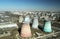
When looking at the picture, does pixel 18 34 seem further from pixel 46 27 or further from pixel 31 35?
pixel 46 27

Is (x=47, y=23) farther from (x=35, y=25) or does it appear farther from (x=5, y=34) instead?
(x=5, y=34)

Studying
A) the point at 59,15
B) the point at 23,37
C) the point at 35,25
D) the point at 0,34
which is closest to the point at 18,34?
the point at 23,37

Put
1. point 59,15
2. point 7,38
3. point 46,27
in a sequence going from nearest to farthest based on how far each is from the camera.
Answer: point 7,38
point 46,27
point 59,15

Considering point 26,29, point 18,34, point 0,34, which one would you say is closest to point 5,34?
point 0,34

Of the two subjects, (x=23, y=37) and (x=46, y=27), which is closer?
(x=23, y=37)

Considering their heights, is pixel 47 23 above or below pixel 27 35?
above

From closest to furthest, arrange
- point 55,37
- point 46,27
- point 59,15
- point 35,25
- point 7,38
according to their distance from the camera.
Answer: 1. point 7,38
2. point 55,37
3. point 46,27
4. point 35,25
5. point 59,15

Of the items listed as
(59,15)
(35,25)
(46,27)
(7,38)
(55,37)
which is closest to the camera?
(7,38)

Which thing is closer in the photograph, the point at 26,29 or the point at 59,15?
the point at 26,29

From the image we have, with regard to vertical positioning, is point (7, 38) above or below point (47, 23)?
below
